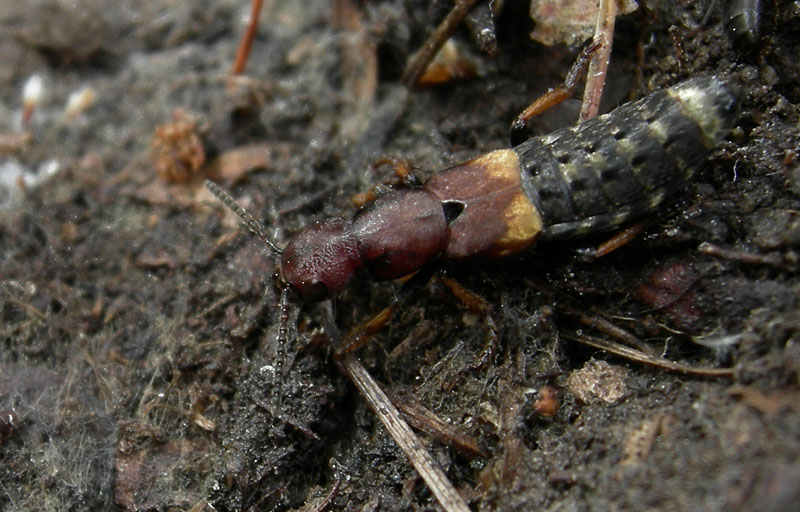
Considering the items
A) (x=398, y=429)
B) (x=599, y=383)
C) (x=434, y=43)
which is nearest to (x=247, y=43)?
(x=434, y=43)

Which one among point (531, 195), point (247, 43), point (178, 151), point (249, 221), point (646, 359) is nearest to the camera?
point (646, 359)

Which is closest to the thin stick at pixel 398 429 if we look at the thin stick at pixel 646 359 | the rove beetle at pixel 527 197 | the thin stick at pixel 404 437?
the thin stick at pixel 404 437

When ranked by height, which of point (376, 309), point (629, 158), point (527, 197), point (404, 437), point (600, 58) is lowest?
point (404, 437)

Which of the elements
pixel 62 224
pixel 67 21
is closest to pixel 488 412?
pixel 62 224

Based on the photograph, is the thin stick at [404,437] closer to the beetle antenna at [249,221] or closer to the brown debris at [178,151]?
the beetle antenna at [249,221]

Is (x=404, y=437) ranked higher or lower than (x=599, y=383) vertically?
lower

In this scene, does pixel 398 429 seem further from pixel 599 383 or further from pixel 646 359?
pixel 646 359

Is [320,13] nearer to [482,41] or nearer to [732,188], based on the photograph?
[482,41]

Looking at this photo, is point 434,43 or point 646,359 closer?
point 646,359
